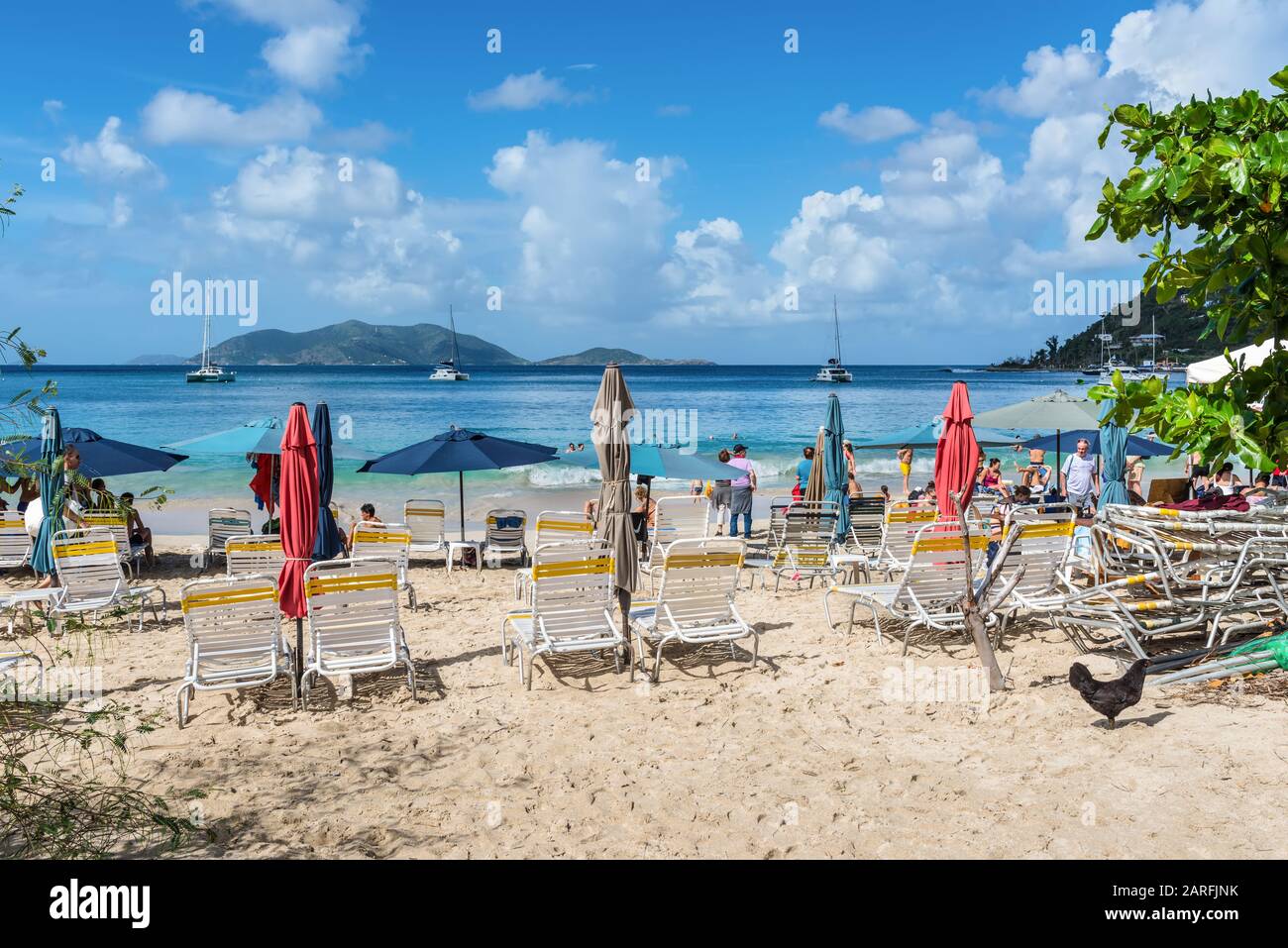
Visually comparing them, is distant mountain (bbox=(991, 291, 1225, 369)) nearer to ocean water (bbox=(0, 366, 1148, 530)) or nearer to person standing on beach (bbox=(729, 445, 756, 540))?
ocean water (bbox=(0, 366, 1148, 530))

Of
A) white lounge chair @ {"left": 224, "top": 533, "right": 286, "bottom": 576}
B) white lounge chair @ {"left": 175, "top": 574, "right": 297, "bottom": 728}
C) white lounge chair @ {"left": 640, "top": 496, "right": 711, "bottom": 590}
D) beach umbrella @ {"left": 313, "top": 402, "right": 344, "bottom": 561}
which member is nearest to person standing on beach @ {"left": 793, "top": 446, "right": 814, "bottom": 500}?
white lounge chair @ {"left": 640, "top": 496, "right": 711, "bottom": 590}

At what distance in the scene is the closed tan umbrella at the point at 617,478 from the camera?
7051 millimetres

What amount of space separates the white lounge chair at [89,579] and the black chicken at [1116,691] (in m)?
8.06

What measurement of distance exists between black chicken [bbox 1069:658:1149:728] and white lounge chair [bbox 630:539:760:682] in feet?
8.01

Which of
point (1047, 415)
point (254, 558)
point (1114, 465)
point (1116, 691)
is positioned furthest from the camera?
point (1047, 415)

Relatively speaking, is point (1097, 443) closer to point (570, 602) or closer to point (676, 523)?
point (676, 523)

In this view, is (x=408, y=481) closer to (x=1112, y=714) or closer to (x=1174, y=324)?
(x=1112, y=714)

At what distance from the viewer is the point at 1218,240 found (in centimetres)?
436

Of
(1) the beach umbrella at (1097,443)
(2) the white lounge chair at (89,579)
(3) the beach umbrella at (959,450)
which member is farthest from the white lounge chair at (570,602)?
(1) the beach umbrella at (1097,443)

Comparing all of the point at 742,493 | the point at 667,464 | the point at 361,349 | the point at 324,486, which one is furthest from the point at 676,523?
the point at 361,349

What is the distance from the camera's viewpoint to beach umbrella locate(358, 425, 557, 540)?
473 inches

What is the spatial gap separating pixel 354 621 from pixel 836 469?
6.63m

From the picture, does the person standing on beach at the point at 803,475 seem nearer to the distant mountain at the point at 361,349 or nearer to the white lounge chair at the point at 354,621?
the white lounge chair at the point at 354,621
